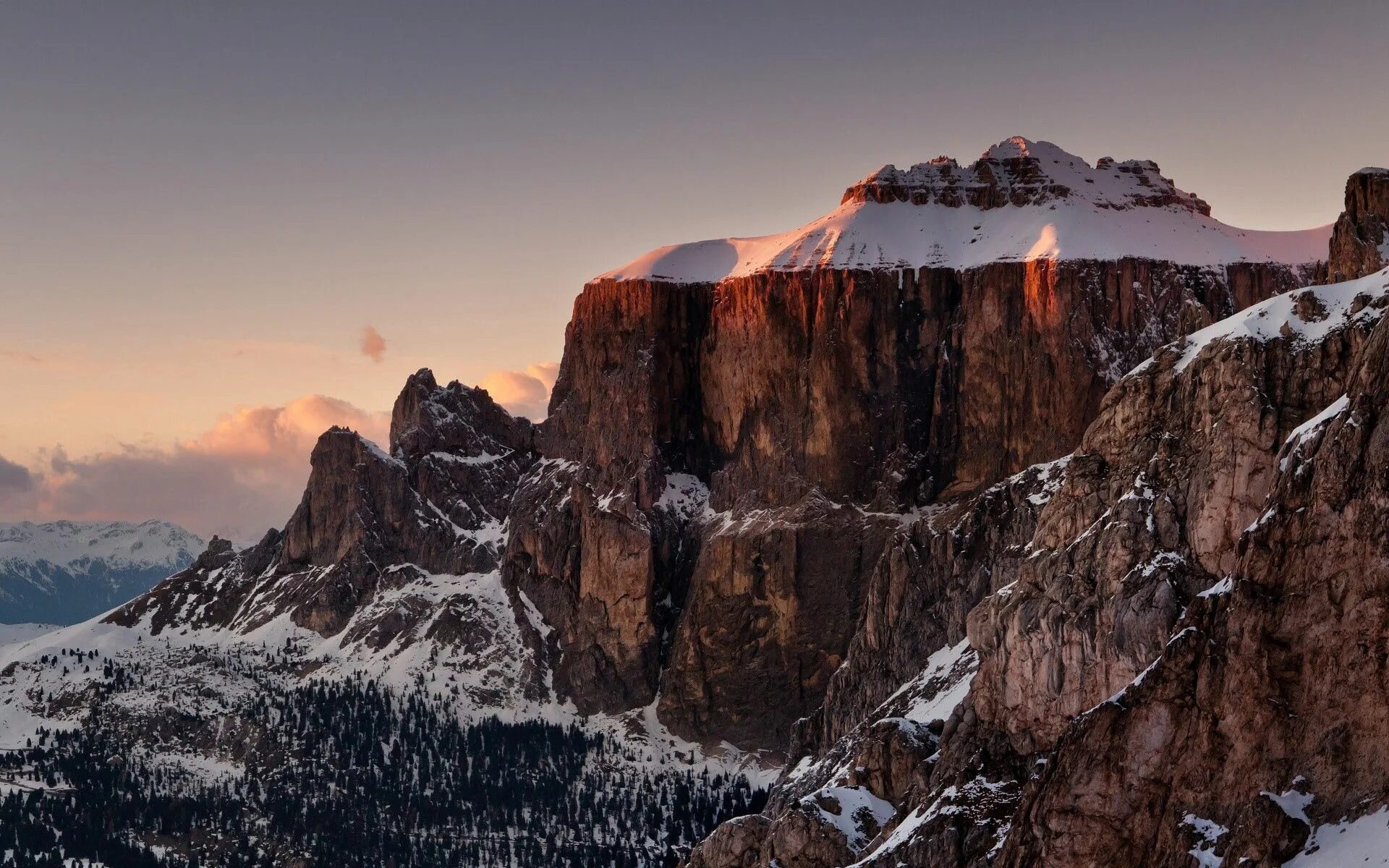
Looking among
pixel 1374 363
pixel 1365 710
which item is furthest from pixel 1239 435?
pixel 1365 710

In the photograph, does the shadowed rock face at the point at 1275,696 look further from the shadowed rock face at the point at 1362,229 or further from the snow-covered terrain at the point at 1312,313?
the shadowed rock face at the point at 1362,229

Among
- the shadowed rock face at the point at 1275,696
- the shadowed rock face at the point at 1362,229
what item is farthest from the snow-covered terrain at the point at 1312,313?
the shadowed rock face at the point at 1362,229

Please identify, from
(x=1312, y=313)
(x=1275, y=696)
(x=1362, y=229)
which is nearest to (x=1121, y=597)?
(x=1312, y=313)

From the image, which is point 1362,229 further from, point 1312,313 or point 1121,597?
point 1121,597

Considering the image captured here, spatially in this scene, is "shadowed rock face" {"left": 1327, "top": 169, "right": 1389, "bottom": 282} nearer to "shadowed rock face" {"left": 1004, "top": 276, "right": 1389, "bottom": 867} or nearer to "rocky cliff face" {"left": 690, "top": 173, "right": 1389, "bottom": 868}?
"rocky cliff face" {"left": 690, "top": 173, "right": 1389, "bottom": 868}

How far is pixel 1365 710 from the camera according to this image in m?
112

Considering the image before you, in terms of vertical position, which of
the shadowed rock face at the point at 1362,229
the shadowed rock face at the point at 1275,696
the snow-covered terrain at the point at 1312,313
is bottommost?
the shadowed rock face at the point at 1275,696

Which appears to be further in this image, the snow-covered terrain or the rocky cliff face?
the snow-covered terrain

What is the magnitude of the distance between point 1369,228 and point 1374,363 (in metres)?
58.4

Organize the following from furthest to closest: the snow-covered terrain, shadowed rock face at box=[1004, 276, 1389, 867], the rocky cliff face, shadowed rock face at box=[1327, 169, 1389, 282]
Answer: shadowed rock face at box=[1327, 169, 1389, 282] < the snow-covered terrain < the rocky cliff face < shadowed rock face at box=[1004, 276, 1389, 867]

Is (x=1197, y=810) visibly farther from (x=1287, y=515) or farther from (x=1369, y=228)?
(x=1369, y=228)

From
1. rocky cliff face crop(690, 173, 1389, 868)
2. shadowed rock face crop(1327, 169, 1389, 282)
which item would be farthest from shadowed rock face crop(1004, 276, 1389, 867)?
shadowed rock face crop(1327, 169, 1389, 282)

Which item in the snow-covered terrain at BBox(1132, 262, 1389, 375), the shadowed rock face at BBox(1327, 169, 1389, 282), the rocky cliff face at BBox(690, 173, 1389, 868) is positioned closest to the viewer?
the rocky cliff face at BBox(690, 173, 1389, 868)

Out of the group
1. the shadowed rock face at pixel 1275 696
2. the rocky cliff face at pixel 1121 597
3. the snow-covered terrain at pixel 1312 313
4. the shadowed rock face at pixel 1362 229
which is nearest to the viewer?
the shadowed rock face at pixel 1275 696
